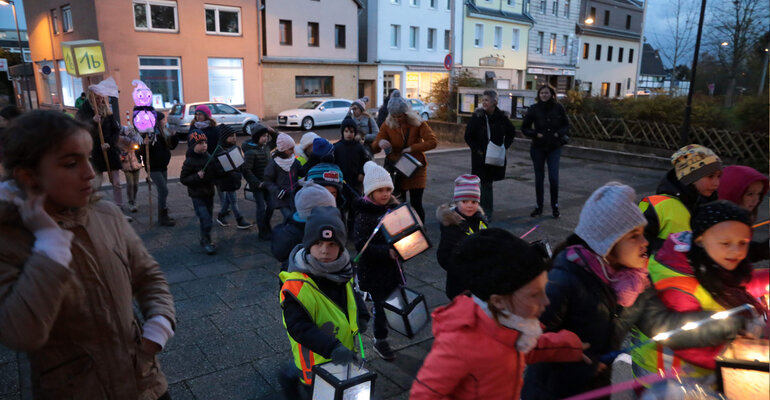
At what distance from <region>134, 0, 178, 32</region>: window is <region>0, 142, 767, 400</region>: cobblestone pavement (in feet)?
65.1

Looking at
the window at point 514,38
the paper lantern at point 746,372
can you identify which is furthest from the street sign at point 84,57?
the window at point 514,38

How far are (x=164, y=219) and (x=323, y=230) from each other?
18.9 feet

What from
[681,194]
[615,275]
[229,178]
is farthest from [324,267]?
[229,178]

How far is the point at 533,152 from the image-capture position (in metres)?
8.21

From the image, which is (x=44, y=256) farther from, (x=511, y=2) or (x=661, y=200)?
(x=511, y=2)

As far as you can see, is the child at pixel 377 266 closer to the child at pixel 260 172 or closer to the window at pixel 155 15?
the child at pixel 260 172

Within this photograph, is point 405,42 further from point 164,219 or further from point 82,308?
point 82,308

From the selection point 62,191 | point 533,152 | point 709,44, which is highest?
point 709,44

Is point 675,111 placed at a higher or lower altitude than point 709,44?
lower

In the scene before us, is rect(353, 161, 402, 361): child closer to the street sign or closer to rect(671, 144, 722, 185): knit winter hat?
rect(671, 144, 722, 185): knit winter hat

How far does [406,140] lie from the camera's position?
23.1ft

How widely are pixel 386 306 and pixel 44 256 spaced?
2.69m

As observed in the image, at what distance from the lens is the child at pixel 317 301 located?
99.5 inches

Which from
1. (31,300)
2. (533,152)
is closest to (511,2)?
(533,152)
